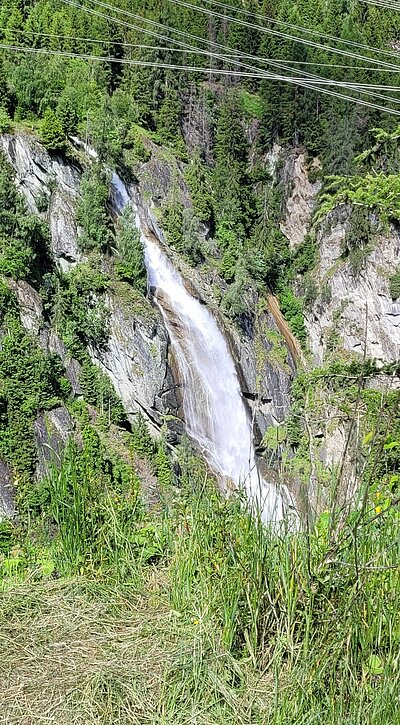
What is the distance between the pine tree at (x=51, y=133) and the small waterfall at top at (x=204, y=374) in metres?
5.06

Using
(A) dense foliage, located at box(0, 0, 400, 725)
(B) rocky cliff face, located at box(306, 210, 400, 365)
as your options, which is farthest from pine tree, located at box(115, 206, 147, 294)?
(B) rocky cliff face, located at box(306, 210, 400, 365)

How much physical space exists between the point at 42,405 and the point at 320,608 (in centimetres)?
1587

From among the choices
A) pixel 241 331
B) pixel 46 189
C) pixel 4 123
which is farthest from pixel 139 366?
pixel 4 123

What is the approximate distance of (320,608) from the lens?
2.63 metres

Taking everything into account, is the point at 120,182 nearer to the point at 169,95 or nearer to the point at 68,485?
the point at 169,95

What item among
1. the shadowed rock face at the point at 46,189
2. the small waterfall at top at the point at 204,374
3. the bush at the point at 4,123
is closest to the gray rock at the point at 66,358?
the shadowed rock face at the point at 46,189

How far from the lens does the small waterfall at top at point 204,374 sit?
21.4 m

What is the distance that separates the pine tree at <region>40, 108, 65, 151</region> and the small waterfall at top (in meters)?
5.06

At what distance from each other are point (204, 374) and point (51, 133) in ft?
32.7

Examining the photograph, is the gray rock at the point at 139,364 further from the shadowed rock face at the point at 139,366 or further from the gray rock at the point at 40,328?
the gray rock at the point at 40,328

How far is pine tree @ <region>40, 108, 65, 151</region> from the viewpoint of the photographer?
22359 millimetres

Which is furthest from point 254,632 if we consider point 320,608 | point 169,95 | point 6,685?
point 169,95

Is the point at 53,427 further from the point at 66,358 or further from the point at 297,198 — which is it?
the point at 297,198

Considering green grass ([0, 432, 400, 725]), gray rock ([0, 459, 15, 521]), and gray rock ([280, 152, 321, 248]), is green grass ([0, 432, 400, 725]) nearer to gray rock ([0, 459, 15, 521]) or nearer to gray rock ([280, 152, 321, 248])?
gray rock ([0, 459, 15, 521])
